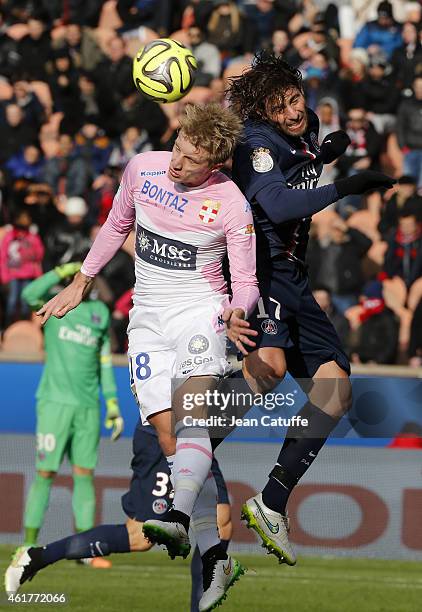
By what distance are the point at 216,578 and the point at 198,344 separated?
1413 mm

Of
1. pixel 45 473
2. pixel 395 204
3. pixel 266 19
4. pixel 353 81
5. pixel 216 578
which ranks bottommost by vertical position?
pixel 45 473

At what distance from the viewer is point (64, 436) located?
1217 cm

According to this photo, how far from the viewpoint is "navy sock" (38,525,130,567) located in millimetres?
9352

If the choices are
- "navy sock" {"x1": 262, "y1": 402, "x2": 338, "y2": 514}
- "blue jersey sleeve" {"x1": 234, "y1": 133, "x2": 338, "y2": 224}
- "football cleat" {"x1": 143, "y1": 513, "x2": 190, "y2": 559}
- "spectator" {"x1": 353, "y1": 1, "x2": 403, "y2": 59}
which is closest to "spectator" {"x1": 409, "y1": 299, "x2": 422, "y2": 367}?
"spectator" {"x1": 353, "y1": 1, "x2": 403, "y2": 59}

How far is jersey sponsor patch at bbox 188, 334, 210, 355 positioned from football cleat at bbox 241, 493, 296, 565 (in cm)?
106

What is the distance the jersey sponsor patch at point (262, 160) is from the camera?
7.31 meters

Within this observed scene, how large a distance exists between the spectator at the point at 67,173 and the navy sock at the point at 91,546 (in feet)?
28.9

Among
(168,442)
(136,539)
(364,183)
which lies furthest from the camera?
(136,539)

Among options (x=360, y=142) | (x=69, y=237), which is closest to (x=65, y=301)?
(x=69, y=237)

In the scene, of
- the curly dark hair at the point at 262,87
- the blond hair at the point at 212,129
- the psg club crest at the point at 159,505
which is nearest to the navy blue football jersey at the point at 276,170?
the curly dark hair at the point at 262,87

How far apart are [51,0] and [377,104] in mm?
6468

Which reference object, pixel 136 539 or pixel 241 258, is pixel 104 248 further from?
pixel 136 539

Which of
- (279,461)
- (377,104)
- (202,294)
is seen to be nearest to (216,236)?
(202,294)

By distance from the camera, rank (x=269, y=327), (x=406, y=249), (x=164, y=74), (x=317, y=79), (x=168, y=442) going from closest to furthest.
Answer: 1. (x=168, y=442)
2. (x=269, y=327)
3. (x=164, y=74)
4. (x=406, y=249)
5. (x=317, y=79)
